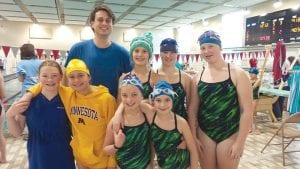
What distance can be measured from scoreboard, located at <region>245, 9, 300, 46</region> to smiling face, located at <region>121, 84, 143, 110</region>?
816 cm

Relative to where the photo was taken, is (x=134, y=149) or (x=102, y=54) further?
(x=102, y=54)

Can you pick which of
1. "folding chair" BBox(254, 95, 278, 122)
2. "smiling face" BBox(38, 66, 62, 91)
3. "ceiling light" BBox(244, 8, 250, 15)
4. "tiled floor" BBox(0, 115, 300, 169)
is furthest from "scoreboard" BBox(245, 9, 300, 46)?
"smiling face" BBox(38, 66, 62, 91)

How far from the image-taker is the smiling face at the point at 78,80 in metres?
1.98

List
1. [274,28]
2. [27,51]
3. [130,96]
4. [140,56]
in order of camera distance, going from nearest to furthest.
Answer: [130,96] → [140,56] → [27,51] → [274,28]

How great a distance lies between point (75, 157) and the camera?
2061mm

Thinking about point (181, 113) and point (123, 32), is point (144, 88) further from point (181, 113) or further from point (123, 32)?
point (123, 32)

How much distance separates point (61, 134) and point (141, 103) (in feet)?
2.03

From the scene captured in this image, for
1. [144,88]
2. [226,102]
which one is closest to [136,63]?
[144,88]

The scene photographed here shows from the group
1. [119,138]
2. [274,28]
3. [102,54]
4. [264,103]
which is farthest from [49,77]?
[274,28]

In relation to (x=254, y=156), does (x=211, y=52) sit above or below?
above

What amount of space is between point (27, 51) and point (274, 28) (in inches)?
316

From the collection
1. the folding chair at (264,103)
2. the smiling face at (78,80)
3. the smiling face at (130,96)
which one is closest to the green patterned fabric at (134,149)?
the smiling face at (130,96)

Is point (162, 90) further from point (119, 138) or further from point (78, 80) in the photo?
point (78, 80)

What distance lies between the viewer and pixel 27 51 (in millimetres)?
4809
